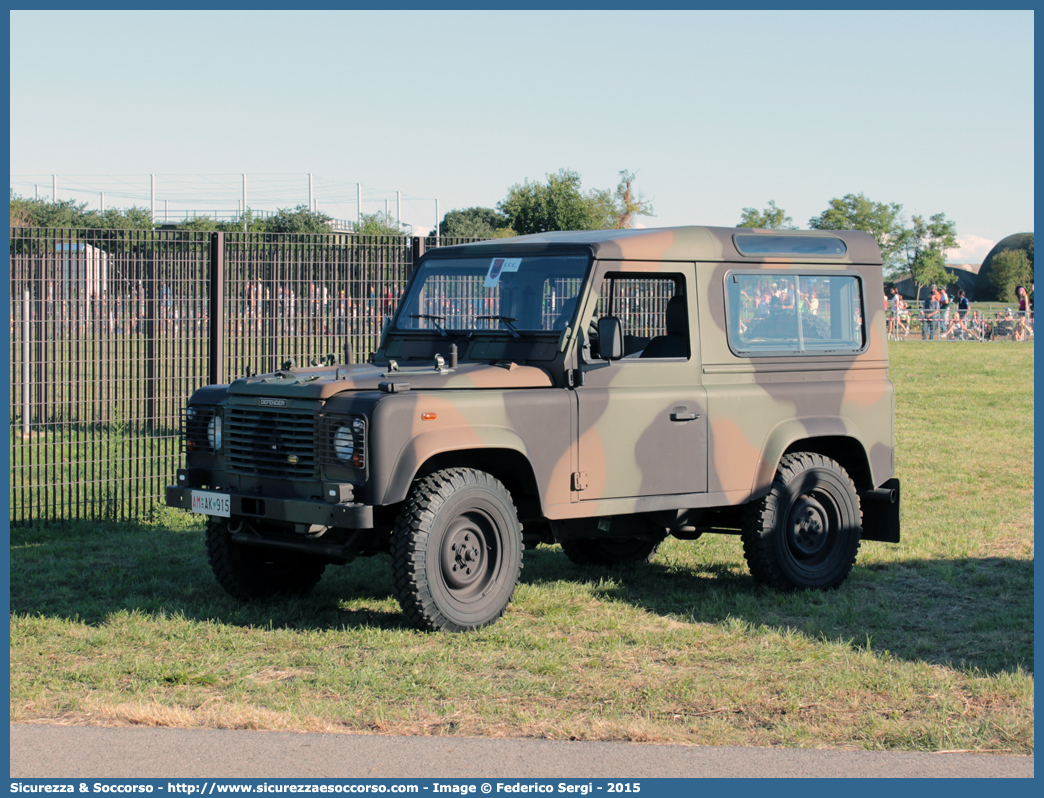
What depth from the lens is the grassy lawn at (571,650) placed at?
5398 millimetres

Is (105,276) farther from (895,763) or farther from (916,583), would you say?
(895,763)

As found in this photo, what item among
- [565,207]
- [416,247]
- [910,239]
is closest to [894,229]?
[910,239]

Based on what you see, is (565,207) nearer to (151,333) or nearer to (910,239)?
(910,239)

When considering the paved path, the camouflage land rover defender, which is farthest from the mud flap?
the paved path

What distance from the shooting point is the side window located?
7734 millimetres

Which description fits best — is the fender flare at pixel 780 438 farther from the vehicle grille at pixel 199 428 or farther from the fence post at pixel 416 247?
the fence post at pixel 416 247

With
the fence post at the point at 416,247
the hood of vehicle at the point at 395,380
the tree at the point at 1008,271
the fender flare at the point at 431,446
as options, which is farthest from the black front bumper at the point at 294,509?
the tree at the point at 1008,271

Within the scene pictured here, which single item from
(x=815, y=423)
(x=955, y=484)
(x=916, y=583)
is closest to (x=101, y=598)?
(x=815, y=423)

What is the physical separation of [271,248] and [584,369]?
4.59m

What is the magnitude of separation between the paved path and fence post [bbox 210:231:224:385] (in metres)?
5.89

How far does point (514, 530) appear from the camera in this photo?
7102mm

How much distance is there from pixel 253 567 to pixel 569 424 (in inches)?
88.1

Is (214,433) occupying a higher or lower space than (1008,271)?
lower

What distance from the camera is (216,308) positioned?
10.7 m
